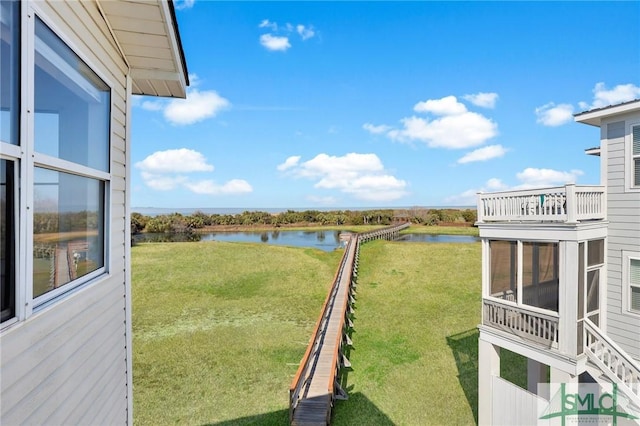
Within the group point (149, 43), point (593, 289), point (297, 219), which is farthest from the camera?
point (297, 219)

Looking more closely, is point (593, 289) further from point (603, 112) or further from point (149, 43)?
point (149, 43)

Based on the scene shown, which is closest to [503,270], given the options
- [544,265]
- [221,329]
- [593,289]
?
[544,265]

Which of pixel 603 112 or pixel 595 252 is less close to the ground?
pixel 603 112

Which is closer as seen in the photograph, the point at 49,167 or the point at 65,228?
the point at 49,167

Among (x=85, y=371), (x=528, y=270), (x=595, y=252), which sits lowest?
(x=85, y=371)

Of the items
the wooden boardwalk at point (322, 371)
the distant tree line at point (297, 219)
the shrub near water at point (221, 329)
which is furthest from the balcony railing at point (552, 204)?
the distant tree line at point (297, 219)

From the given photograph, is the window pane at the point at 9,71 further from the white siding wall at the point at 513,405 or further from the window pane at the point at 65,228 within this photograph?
the white siding wall at the point at 513,405

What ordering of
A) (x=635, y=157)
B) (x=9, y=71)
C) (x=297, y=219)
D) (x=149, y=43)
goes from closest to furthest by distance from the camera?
(x=9, y=71)
(x=149, y=43)
(x=635, y=157)
(x=297, y=219)
